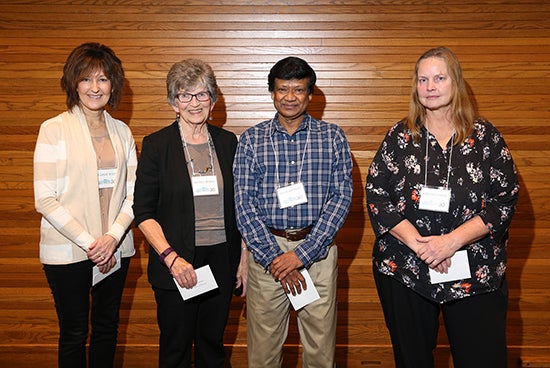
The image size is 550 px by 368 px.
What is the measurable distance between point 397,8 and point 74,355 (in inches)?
106

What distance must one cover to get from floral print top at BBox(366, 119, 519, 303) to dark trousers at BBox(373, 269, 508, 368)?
6 cm

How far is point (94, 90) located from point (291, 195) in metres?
1.02

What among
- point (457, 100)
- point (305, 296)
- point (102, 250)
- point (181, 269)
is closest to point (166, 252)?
point (181, 269)

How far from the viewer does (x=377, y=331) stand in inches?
142

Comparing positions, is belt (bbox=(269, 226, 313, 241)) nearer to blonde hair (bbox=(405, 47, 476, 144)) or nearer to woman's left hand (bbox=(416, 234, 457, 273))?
woman's left hand (bbox=(416, 234, 457, 273))

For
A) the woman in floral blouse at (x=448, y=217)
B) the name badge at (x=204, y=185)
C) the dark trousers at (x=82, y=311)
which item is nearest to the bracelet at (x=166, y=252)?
the name badge at (x=204, y=185)

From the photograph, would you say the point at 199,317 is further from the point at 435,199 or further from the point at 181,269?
the point at 435,199

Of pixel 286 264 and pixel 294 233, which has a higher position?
pixel 294 233

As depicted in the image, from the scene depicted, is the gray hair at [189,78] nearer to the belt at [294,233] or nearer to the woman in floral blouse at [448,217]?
the belt at [294,233]

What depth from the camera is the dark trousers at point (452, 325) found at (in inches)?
88.3

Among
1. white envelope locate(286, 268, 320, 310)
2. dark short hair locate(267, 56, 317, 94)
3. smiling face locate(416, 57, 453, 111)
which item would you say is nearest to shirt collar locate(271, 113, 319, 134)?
dark short hair locate(267, 56, 317, 94)

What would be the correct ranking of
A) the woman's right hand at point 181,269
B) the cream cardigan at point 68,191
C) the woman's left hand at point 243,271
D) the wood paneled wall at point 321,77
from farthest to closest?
1. the wood paneled wall at point 321,77
2. the woman's left hand at point 243,271
3. the cream cardigan at point 68,191
4. the woman's right hand at point 181,269

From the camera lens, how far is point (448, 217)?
7.31ft

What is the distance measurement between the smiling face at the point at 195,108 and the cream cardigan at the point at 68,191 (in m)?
0.42
